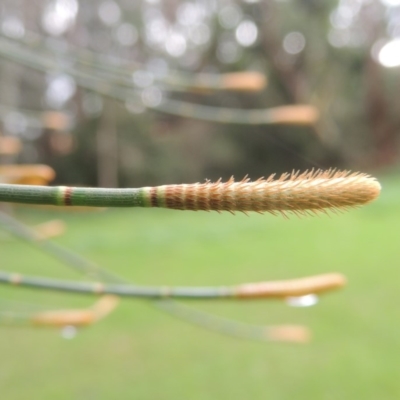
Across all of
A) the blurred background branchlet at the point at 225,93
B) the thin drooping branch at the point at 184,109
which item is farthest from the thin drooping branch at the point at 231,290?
the blurred background branchlet at the point at 225,93

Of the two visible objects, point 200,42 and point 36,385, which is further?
point 200,42

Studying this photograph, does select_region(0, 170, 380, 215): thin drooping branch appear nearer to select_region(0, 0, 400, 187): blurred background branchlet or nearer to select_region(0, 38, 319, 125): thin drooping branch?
select_region(0, 38, 319, 125): thin drooping branch

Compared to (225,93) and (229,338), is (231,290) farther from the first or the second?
(225,93)

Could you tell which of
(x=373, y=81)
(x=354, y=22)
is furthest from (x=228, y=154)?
(x=354, y=22)

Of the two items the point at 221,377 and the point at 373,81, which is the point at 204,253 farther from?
the point at 373,81

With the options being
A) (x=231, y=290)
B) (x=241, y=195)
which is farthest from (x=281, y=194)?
(x=231, y=290)

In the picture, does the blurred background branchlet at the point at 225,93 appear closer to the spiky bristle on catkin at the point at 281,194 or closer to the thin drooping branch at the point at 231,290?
the thin drooping branch at the point at 231,290

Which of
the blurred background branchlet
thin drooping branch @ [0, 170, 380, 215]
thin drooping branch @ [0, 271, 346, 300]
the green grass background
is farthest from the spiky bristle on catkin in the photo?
the blurred background branchlet
